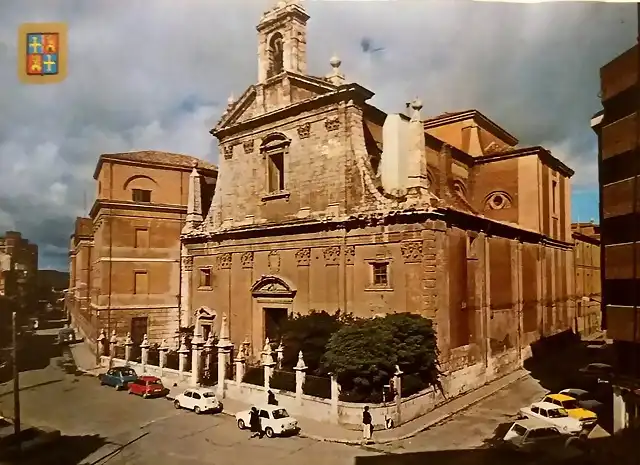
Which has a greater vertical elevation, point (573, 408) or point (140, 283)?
point (140, 283)

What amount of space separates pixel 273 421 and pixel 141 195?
2175 mm

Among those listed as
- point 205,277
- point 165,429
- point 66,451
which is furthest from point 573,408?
point 205,277

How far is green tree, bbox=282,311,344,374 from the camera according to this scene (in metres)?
4.79

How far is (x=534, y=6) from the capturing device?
3.75 meters

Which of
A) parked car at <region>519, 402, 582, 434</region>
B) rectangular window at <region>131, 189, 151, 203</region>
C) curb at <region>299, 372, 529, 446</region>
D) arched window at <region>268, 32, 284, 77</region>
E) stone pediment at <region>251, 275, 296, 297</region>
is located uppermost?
arched window at <region>268, 32, 284, 77</region>

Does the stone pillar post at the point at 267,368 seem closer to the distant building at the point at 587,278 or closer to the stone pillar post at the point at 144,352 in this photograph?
the stone pillar post at the point at 144,352

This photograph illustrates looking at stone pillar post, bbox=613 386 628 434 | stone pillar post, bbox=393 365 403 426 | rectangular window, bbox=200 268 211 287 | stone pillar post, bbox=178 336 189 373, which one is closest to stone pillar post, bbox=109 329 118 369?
stone pillar post, bbox=178 336 189 373

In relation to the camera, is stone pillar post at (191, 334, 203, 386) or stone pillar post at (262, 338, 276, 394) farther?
stone pillar post at (191, 334, 203, 386)

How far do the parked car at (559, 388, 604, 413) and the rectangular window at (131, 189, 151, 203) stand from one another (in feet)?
11.9

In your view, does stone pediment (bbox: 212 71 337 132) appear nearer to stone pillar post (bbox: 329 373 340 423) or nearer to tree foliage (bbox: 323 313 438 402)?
tree foliage (bbox: 323 313 438 402)

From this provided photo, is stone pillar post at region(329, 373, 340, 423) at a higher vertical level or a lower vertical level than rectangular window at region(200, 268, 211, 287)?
lower

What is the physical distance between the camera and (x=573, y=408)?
3.49 metres

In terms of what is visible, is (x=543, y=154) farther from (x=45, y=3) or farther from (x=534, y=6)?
(x=45, y=3)

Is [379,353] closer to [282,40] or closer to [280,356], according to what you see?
[280,356]
